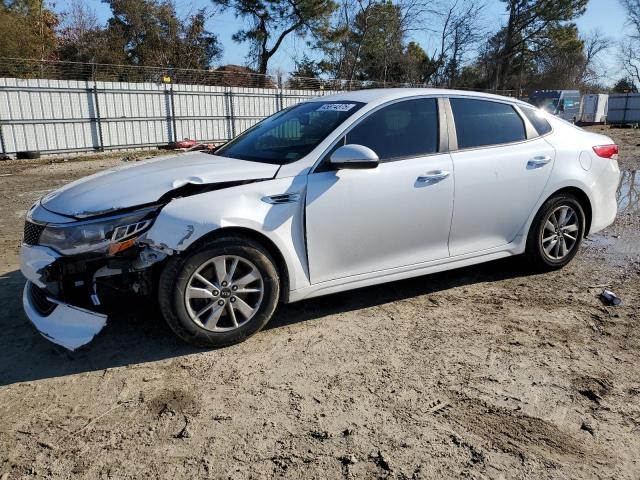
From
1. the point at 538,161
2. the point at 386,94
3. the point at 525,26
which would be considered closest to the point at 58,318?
the point at 386,94

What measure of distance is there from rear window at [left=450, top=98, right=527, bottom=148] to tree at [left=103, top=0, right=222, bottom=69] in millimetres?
29140

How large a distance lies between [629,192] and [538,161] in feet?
21.4

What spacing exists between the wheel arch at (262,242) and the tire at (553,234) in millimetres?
2400

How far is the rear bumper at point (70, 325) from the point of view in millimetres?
3180

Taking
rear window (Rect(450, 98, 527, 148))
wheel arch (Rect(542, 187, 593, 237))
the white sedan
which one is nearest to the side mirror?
the white sedan

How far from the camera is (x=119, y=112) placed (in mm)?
18047

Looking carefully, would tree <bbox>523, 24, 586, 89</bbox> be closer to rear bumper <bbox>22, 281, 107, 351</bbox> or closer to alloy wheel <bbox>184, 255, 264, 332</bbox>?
alloy wheel <bbox>184, 255, 264, 332</bbox>

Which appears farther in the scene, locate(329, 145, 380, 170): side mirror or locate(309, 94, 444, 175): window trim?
locate(309, 94, 444, 175): window trim


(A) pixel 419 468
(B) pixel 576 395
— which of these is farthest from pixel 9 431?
(B) pixel 576 395

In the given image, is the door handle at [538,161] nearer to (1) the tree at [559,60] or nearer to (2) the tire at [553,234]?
(2) the tire at [553,234]

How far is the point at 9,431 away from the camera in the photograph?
8.59 ft

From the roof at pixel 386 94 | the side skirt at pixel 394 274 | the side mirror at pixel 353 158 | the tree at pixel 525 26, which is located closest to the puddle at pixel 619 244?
the side skirt at pixel 394 274

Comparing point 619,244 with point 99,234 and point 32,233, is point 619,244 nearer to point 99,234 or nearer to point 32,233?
point 99,234

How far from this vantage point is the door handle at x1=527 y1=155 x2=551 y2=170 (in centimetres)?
451
